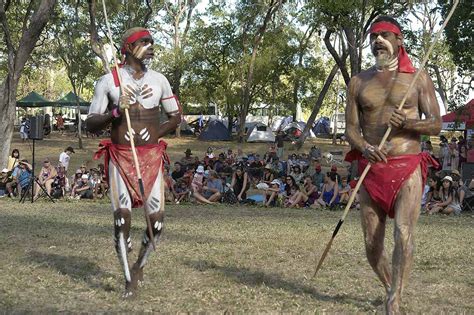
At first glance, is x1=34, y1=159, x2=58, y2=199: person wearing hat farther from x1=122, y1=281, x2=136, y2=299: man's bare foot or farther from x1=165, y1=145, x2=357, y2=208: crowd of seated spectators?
x1=122, y1=281, x2=136, y2=299: man's bare foot

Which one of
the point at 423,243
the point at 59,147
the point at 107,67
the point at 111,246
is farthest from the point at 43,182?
the point at 59,147

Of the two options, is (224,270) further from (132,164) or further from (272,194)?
(272,194)

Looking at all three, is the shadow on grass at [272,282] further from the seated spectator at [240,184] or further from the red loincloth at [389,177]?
the seated spectator at [240,184]

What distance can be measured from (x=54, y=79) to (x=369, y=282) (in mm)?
74637

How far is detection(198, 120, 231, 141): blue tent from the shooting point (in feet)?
147

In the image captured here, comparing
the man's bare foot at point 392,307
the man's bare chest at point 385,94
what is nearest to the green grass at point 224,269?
the man's bare foot at point 392,307

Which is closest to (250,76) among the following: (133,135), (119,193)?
(133,135)

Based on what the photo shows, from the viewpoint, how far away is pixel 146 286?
22.0 feet

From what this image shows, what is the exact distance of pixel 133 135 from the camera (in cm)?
650

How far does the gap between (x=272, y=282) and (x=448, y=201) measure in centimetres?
987

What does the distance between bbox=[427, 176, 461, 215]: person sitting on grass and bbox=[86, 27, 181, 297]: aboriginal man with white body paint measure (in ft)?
34.8

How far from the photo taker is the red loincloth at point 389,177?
5.48m

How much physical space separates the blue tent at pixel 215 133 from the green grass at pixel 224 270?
31.9 meters

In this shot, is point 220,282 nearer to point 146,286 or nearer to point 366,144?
point 146,286
